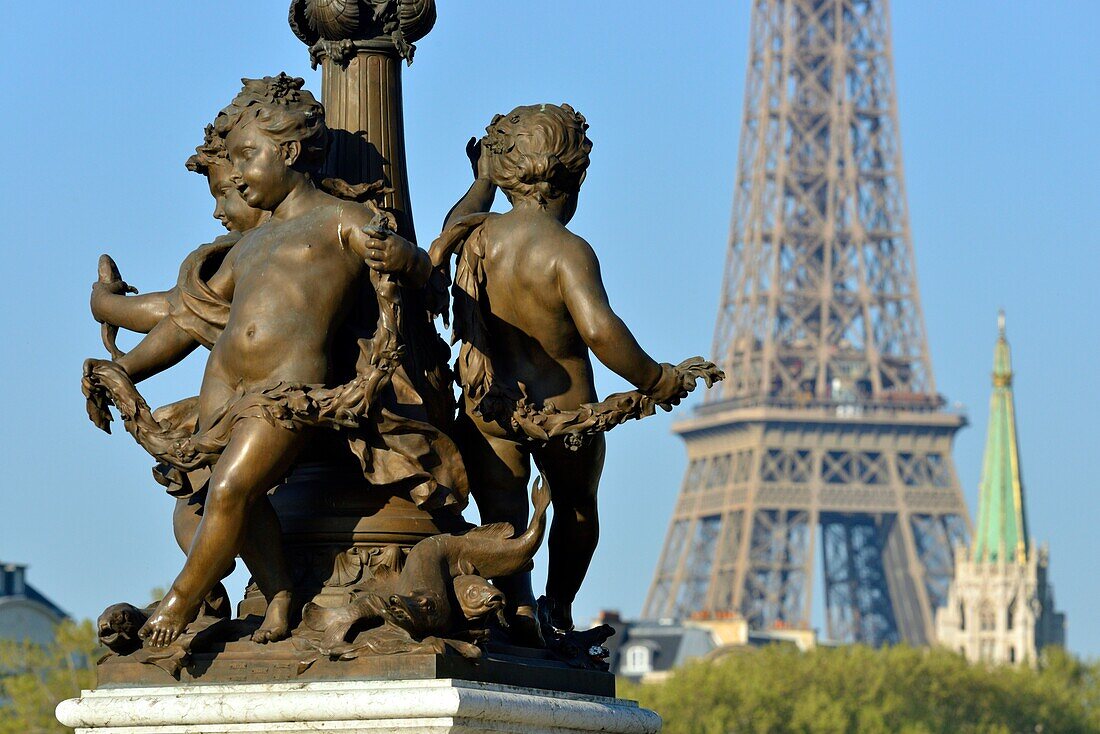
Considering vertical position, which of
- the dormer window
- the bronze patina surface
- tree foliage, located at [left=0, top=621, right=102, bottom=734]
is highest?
the dormer window

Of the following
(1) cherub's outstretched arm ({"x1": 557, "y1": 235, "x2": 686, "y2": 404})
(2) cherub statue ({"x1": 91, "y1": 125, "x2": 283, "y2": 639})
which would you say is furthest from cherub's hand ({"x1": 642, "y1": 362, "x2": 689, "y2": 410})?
(2) cherub statue ({"x1": 91, "y1": 125, "x2": 283, "y2": 639})

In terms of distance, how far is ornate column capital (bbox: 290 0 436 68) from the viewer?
11625 millimetres

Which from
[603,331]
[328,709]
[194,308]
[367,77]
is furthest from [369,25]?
[328,709]

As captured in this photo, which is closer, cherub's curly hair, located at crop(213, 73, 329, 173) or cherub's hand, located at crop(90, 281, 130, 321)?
cherub's curly hair, located at crop(213, 73, 329, 173)

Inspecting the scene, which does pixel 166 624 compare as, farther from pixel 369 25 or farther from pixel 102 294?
pixel 369 25

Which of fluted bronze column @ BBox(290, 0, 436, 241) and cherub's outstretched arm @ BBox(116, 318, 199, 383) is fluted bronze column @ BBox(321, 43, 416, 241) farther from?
cherub's outstretched arm @ BBox(116, 318, 199, 383)

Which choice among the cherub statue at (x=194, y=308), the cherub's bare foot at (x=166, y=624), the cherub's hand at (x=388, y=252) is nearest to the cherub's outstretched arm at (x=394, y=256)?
the cherub's hand at (x=388, y=252)

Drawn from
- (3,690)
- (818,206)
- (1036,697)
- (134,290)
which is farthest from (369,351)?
(818,206)

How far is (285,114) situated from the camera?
1079 cm

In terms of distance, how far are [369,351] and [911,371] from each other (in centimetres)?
11874

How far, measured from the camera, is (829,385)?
128 meters

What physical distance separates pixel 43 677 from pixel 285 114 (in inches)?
1673

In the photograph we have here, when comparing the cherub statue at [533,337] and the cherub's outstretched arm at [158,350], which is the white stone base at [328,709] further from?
the cherub's outstretched arm at [158,350]

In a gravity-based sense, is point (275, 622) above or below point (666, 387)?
below
